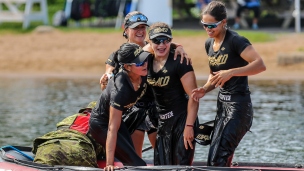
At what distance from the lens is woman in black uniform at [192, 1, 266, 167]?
9688 millimetres

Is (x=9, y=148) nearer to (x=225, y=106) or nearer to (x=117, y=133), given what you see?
(x=117, y=133)

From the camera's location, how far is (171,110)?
10102mm

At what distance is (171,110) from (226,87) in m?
0.66

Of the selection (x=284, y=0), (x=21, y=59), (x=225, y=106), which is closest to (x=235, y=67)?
(x=225, y=106)

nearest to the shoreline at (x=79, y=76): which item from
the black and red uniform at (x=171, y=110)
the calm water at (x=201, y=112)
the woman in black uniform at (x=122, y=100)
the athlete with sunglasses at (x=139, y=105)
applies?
the calm water at (x=201, y=112)

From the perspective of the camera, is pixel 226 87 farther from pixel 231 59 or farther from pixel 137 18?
pixel 137 18

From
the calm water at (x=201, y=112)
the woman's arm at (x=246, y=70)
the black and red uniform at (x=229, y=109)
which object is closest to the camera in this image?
the woman's arm at (x=246, y=70)

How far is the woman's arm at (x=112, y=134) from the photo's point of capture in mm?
9617

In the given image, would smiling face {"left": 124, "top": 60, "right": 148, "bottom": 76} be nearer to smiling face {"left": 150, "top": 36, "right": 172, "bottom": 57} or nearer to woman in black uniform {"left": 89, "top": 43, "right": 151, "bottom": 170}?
woman in black uniform {"left": 89, "top": 43, "right": 151, "bottom": 170}

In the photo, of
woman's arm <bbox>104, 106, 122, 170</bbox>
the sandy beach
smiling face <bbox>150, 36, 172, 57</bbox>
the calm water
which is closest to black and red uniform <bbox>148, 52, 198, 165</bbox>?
smiling face <bbox>150, 36, 172, 57</bbox>

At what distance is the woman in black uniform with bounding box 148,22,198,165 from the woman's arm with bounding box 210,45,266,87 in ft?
1.14

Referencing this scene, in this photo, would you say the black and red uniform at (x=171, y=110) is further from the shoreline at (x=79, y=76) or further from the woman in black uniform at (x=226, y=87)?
the shoreline at (x=79, y=76)

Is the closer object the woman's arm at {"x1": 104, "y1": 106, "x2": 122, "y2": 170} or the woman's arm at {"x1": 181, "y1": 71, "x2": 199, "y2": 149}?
the woman's arm at {"x1": 104, "y1": 106, "x2": 122, "y2": 170}

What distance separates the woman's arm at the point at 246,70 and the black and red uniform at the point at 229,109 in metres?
0.17
